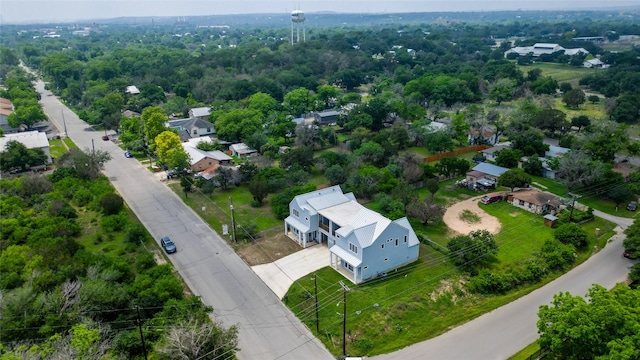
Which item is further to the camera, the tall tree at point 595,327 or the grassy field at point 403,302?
the grassy field at point 403,302

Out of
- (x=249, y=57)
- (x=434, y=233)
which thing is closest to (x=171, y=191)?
(x=434, y=233)

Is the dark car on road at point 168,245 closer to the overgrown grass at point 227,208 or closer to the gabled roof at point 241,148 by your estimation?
the overgrown grass at point 227,208

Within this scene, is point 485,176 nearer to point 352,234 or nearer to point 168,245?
point 352,234

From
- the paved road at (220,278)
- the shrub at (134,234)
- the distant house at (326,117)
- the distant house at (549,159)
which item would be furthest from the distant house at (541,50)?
the shrub at (134,234)

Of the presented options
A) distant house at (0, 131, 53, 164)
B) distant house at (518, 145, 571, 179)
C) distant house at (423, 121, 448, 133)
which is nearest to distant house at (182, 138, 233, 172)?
distant house at (0, 131, 53, 164)

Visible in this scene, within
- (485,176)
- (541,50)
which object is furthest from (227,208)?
(541,50)

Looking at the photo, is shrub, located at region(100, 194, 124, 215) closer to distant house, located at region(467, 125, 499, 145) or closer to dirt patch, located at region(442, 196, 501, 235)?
dirt patch, located at region(442, 196, 501, 235)
